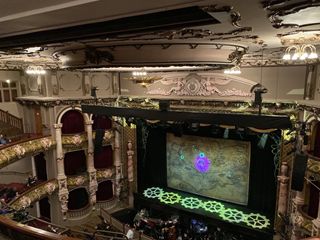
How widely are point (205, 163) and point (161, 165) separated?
9.66 ft

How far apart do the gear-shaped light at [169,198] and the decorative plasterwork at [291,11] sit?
12282 mm

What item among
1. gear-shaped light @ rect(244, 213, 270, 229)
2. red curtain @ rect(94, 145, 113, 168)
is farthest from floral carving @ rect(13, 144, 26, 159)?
gear-shaped light @ rect(244, 213, 270, 229)

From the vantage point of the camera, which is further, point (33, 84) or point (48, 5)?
point (33, 84)

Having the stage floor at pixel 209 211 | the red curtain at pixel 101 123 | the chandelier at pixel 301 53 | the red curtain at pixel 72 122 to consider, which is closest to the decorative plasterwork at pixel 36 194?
the red curtain at pixel 72 122

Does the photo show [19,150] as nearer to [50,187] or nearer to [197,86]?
[50,187]

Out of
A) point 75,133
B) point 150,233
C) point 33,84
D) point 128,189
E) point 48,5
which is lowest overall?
point 150,233

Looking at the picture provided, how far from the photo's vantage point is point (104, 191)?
51.2 ft

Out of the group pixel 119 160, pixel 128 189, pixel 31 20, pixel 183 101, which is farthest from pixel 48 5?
pixel 128 189

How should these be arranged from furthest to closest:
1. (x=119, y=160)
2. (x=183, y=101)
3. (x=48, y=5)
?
(x=119, y=160) → (x=183, y=101) → (x=48, y=5)

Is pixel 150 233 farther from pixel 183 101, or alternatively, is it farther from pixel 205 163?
pixel 183 101

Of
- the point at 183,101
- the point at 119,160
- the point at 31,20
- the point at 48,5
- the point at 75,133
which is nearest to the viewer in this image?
the point at 48,5

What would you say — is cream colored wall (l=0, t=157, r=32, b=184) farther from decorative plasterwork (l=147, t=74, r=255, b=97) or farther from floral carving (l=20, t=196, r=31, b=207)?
decorative plasterwork (l=147, t=74, r=255, b=97)

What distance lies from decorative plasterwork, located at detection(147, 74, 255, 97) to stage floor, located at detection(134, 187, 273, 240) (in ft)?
20.0

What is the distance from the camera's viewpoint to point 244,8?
8.92ft
